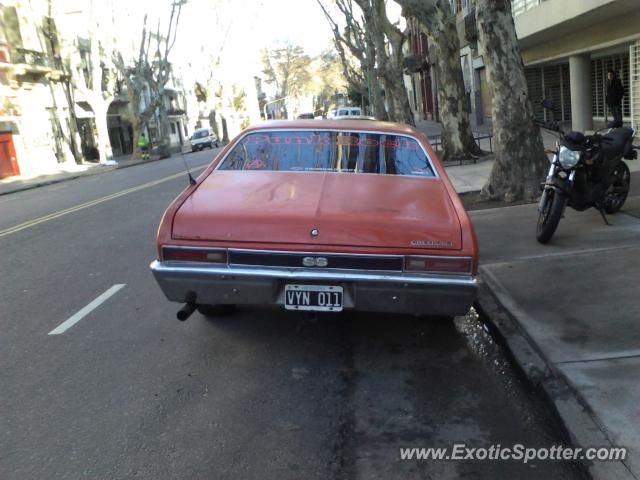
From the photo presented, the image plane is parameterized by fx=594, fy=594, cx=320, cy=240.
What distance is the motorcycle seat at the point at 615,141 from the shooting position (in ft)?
21.3

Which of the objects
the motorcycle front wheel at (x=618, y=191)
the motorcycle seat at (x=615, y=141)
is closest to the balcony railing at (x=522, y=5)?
the motorcycle front wheel at (x=618, y=191)

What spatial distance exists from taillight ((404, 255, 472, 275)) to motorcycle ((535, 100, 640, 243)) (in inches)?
111

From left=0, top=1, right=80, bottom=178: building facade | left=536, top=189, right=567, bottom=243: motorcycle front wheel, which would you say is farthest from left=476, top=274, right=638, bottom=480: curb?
left=0, top=1, right=80, bottom=178: building facade

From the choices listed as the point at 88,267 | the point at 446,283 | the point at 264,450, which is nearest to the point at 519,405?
the point at 446,283

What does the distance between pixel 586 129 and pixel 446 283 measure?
17.5 m

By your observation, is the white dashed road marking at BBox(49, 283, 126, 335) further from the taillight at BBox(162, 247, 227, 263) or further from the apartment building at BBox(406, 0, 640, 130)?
the apartment building at BBox(406, 0, 640, 130)

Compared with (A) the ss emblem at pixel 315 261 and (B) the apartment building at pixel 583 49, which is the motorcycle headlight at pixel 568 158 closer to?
(A) the ss emblem at pixel 315 261

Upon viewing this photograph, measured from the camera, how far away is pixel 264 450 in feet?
10.2

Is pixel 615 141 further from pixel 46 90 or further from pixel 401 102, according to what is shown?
pixel 46 90

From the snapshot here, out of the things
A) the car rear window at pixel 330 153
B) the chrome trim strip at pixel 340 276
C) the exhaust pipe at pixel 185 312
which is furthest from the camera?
the car rear window at pixel 330 153

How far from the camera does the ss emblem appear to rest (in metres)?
3.79

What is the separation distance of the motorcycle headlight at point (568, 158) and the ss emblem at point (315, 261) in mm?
3639

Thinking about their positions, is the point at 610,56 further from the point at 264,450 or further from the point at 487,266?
the point at 264,450
